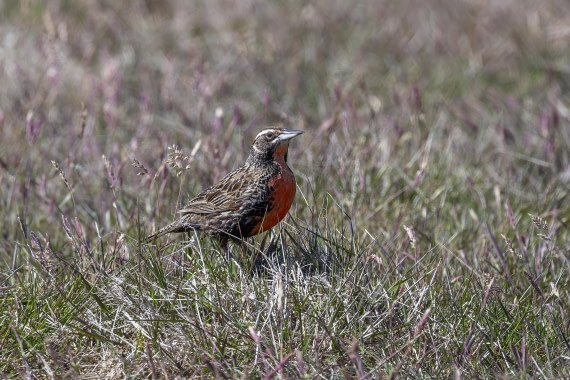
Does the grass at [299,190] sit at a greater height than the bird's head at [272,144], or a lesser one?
lesser

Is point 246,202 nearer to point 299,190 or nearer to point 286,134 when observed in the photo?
point 299,190

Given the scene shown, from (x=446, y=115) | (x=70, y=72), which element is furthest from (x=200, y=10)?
(x=446, y=115)

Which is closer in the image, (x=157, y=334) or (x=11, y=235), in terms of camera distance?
(x=157, y=334)

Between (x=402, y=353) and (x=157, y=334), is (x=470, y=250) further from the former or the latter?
(x=157, y=334)

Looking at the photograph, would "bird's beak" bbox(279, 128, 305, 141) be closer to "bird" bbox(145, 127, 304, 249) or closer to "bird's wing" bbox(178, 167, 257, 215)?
"bird" bbox(145, 127, 304, 249)

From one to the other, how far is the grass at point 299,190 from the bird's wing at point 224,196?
0.16 metres

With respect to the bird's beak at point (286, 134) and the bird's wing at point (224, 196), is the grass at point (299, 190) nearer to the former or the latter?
the bird's wing at point (224, 196)

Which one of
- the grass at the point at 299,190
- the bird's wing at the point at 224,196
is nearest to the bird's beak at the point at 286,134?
the bird's wing at the point at 224,196

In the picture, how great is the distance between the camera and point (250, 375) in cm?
360

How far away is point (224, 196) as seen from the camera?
15.4 feet

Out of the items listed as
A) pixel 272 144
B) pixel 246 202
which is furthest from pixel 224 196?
pixel 272 144

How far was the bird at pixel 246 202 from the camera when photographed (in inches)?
180

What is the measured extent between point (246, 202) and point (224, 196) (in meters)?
0.14

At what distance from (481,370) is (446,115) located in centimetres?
392
